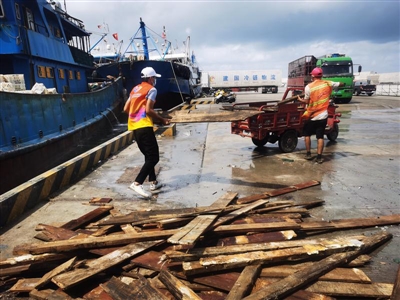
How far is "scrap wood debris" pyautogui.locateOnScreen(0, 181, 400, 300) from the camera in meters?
2.27

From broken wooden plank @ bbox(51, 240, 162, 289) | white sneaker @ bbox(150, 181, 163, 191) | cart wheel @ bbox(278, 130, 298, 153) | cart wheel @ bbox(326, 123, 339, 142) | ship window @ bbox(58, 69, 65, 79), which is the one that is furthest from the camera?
ship window @ bbox(58, 69, 65, 79)

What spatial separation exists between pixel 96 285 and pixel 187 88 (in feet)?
76.7

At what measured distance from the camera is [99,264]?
2.53 metres

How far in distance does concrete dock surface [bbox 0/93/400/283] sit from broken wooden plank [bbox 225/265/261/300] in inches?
43.1

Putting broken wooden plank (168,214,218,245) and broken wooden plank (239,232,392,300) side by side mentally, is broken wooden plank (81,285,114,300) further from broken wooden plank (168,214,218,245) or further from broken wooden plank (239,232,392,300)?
broken wooden plank (239,232,392,300)

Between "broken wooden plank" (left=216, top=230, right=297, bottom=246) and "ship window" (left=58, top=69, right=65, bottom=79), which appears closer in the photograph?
"broken wooden plank" (left=216, top=230, right=297, bottom=246)

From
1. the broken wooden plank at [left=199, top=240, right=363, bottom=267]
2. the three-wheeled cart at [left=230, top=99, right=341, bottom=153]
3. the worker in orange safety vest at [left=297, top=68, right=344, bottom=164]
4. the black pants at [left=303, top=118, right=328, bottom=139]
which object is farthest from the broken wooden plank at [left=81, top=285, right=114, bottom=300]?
the black pants at [left=303, top=118, right=328, bottom=139]

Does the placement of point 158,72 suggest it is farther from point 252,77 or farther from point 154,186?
point 252,77

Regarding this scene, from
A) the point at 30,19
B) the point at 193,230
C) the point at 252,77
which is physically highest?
the point at 30,19

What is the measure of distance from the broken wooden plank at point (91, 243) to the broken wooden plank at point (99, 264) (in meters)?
0.08

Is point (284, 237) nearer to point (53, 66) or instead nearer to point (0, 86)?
point (0, 86)

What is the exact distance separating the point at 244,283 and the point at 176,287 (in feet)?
1.75

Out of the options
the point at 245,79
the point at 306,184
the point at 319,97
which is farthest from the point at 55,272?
the point at 245,79

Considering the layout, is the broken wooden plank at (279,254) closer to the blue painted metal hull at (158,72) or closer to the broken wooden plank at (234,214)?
the broken wooden plank at (234,214)
